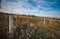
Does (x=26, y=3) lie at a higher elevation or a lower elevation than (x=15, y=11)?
higher

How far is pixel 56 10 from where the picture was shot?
1.57 metres

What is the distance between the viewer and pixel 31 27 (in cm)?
169

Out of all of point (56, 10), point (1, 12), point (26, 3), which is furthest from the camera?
point (1, 12)

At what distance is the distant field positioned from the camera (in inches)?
62.7

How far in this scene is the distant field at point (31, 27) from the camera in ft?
5.23

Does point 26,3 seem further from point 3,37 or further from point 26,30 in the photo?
point 3,37

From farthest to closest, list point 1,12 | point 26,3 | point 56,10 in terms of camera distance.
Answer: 1. point 1,12
2. point 26,3
3. point 56,10

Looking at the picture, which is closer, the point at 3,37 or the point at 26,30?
the point at 26,30

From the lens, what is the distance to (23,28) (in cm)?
172

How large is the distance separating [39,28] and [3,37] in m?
0.53

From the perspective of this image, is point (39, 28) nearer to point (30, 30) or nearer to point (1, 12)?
point (30, 30)

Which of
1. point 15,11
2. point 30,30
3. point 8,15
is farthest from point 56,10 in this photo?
point 8,15

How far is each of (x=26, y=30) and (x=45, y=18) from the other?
0.30 meters

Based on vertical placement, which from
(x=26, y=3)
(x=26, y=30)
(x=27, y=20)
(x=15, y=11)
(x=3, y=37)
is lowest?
(x=3, y=37)
